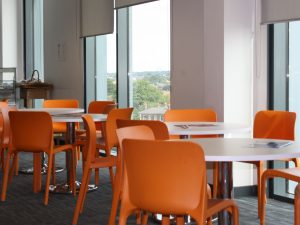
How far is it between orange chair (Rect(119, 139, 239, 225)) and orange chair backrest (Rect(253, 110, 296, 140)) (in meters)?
2.07

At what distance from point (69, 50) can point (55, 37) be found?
2.09 ft

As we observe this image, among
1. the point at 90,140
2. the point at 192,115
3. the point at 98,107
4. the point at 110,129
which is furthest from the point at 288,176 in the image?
the point at 98,107

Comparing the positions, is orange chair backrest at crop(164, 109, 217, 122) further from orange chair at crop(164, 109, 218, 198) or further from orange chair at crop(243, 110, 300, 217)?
orange chair at crop(243, 110, 300, 217)

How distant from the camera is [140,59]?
25.2 ft

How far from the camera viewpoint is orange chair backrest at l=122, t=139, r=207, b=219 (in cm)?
236

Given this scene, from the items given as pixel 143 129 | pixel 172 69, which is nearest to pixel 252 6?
pixel 172 69

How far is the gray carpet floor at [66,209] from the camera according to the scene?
4.43m

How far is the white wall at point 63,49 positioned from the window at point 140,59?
1.87 feet

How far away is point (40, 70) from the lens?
35.6 ft

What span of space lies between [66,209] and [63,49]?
4.83m

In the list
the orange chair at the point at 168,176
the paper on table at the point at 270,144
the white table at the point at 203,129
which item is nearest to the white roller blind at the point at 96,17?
the white table at the point at 203,129

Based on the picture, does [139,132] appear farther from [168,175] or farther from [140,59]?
[140,59]

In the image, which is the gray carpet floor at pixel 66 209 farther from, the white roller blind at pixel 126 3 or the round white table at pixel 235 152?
the white roller blind at pixel 126 3

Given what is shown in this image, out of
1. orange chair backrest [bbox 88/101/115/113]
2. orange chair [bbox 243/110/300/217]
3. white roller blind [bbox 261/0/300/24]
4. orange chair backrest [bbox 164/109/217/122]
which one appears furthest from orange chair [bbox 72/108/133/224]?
orange chair backrest [bbox 88/101/115/113]
